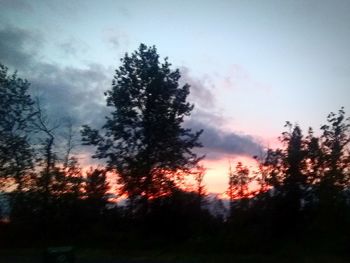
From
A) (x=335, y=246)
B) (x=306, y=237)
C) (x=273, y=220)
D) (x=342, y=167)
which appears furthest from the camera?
(x=342, y=167)

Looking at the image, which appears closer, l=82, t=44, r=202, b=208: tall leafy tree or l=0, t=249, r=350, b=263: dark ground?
l=0, t=249, r=350, b=263: dark ground

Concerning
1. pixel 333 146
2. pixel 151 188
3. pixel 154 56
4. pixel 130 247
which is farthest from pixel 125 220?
pixel 333 146

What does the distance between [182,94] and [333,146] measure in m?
15.0

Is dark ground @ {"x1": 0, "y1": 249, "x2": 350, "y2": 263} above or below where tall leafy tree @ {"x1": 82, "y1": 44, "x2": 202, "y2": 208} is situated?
below

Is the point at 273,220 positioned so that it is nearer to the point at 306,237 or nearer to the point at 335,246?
the point at 306,237

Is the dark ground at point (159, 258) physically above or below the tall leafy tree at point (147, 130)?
below

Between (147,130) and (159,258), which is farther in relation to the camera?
(147,130)

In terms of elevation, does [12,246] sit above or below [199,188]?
below

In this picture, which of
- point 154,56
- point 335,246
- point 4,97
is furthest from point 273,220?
point 4,97

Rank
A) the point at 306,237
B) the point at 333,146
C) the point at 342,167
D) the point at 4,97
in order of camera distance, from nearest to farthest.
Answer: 1. the point at 306,237
2. the point at 4,97
3. the point at 342,167
4. the point at 333,146

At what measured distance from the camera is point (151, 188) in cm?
3934

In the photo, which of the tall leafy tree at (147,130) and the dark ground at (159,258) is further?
the tall leafy tree at (147,130)

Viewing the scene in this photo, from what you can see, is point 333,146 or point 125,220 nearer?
point 125,220

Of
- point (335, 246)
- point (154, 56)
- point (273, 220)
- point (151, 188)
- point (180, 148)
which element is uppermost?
point (154, 56)
